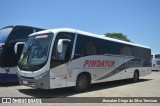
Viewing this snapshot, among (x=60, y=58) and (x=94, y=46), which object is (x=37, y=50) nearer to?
(x=60, y=58)

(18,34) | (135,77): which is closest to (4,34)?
(18,34)

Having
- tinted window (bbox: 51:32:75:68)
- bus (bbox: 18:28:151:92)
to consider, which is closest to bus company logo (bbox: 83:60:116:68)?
bus (bbox: 18:28:151:92)

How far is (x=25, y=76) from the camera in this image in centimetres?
1105

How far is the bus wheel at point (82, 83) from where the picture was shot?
1212 centimetres

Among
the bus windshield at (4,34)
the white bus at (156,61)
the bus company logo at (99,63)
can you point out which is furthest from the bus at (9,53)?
the white bus at (156,61)

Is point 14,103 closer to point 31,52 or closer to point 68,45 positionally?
point 31,52

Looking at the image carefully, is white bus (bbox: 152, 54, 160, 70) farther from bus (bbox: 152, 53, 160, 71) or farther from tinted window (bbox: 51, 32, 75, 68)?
tinted window (bbox: 51, 32, 75, 68)

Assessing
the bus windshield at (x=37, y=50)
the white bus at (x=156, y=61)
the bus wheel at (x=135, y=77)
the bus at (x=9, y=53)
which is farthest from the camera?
the white bus at (x=156, y=61)

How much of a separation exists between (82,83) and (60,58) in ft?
7.40

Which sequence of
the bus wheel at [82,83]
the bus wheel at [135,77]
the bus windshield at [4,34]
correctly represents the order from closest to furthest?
the bus wheel at [82,83] → the bus windshield at [4,34] → the bus wheel at [135,77]

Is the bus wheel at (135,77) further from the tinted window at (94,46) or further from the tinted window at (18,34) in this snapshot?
the tinted window at (18,34)

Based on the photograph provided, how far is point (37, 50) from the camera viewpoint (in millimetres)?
10961

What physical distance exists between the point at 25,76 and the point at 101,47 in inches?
196

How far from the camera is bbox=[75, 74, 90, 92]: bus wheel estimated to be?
12.1 meters
